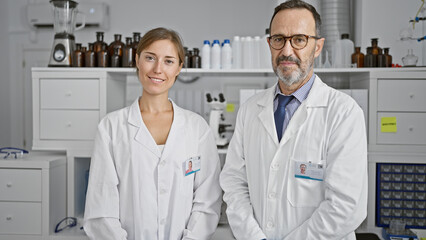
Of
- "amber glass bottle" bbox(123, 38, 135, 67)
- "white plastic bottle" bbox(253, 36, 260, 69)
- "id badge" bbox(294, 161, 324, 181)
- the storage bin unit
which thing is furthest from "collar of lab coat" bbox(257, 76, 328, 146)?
"amber glass bottle" bbox(123, 38, 135, 67)

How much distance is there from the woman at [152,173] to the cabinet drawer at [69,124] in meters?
0.89

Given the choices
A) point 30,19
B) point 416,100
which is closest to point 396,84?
point 416,100

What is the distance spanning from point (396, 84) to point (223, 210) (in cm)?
129

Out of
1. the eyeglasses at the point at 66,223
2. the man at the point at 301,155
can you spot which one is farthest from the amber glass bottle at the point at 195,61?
the eyeglasses at the point at 66,223

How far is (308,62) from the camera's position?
1325mm

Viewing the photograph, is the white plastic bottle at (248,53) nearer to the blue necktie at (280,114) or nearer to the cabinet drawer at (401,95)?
the cabinet drawer at (401,95)

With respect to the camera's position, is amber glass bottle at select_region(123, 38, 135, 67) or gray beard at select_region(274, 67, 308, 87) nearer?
gray beard at select_region(274, 67, 308, 87)

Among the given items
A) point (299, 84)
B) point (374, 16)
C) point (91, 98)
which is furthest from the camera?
point (374, 16)

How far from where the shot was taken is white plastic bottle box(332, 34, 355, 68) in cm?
245

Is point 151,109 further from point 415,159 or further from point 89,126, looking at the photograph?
point 415,159

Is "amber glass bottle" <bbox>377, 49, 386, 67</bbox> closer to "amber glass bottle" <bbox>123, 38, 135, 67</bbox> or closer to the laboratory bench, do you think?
the laboratory bench

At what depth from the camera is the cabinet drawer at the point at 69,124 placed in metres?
2.41

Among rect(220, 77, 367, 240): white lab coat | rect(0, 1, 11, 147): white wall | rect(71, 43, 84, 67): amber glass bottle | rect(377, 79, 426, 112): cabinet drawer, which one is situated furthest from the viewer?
rect(0, 1, 11, 147): white wall

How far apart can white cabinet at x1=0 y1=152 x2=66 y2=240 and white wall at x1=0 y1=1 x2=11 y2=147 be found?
2.23 metres
